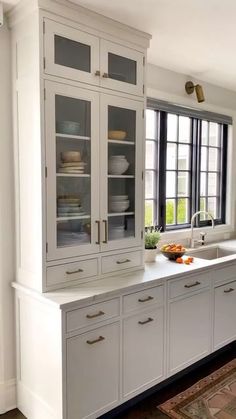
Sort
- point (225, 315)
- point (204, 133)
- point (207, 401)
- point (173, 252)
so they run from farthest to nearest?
point (204, 133) → point (225, 315) → point (173, 252) → point (207, 401)

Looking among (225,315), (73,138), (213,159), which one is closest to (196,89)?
A: (213,159)

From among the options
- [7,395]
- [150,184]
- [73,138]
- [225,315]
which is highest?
[73,138]

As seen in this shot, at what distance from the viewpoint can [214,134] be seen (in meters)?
3.88

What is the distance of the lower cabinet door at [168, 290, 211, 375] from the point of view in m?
2.43

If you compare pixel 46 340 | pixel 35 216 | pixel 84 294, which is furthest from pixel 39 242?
pixel 46 340

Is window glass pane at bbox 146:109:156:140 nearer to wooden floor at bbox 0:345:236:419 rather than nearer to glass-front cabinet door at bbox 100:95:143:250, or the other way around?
glass-front cabinet door at bbox 100:95:143:250

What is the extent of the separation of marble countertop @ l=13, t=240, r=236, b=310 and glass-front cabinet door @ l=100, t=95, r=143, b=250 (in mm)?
224

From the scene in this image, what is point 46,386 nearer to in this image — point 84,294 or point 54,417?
point 54,417

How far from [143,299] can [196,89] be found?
207cm

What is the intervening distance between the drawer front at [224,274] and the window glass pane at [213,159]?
4.33ft

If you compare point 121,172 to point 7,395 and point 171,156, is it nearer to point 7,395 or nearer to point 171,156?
point 171,156

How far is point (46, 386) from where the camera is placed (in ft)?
6.52

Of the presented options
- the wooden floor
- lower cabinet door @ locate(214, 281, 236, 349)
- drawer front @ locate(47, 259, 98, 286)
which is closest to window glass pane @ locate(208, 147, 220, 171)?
lower cabinet door @ locate(214, 281, 236, 349)

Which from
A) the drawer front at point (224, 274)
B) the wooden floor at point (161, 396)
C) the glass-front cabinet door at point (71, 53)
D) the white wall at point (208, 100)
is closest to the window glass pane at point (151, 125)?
the white wall at point (208, 100)
